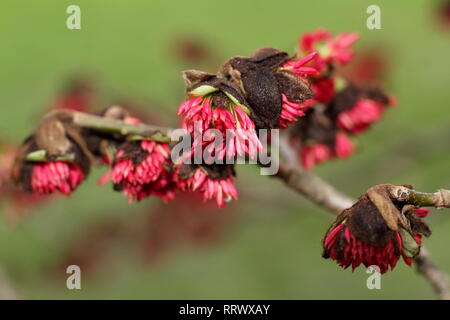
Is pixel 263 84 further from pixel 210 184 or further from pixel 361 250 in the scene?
pixel 361 250

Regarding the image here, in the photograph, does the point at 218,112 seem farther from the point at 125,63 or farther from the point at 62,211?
the point at 125,63

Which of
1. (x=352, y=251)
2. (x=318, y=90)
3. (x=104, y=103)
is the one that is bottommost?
(x=352, y=251)

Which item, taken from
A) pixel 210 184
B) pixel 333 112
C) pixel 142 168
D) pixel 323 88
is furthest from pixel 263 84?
pixel 333 112

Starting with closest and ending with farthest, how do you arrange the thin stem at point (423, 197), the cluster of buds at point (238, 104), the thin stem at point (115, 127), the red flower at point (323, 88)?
the thin stem at point (423, 197) → the cluster of buds at point (238, 104) → the thin stem at point (115, 127) → the red flower at point (323, 88)

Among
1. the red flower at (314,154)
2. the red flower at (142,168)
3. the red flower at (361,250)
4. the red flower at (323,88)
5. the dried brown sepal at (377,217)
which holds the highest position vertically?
the red flower at (323,88)

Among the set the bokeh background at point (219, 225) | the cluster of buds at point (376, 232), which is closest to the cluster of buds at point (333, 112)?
the bokeh background at point (219, 225)

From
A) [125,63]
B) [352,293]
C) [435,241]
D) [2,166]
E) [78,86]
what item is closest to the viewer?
[2,166]

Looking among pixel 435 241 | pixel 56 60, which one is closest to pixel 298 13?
pixel 56 60

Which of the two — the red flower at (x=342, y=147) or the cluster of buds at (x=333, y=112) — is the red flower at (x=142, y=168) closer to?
the cluster of buds at (x=333, y=112)
